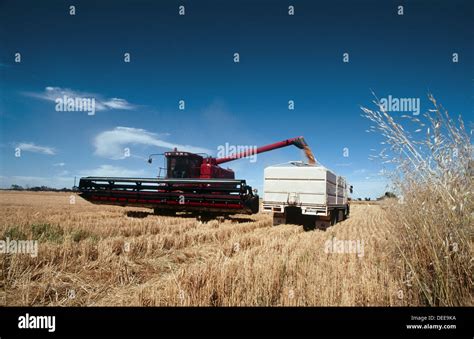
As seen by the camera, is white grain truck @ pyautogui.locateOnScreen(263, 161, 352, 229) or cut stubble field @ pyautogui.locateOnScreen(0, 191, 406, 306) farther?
white grain truck @ pyautogui.locateOnScreen(263, 161, 352, 229)

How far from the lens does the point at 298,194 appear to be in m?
12.3

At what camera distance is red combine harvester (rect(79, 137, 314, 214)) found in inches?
459

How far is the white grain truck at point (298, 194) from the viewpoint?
11918 mm

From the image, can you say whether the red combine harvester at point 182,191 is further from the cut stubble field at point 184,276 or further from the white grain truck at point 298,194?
the cut stubble field at point 184,276

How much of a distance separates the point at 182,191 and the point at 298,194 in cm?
483

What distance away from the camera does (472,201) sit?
3.23m

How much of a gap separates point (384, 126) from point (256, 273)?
8.33 ft

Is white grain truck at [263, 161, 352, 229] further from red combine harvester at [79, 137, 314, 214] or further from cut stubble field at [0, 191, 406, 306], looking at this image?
cut stubble field at [0, 191, 406, 306]

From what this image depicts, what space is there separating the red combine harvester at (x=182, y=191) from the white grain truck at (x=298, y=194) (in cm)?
122

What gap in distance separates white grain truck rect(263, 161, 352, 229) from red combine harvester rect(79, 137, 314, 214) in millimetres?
1224

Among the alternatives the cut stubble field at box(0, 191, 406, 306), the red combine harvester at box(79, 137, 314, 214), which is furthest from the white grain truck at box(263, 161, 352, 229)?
the cut stubble field at box(0, 191, 406, 306)

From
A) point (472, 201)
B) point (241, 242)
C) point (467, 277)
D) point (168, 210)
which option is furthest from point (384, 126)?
point (168, 210)

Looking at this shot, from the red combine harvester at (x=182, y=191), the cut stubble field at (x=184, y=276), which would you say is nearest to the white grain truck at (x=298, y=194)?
the red combine harvester at (x=182, y=191)
